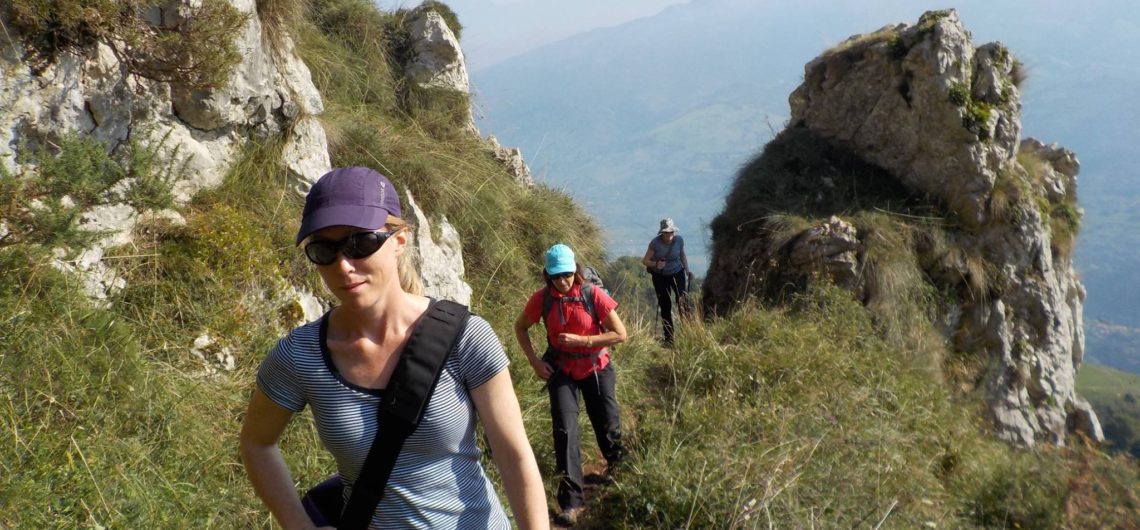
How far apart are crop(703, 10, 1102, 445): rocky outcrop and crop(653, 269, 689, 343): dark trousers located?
1.89 m

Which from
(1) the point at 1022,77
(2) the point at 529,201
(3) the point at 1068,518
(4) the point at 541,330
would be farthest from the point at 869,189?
(3) the point at 1068,518

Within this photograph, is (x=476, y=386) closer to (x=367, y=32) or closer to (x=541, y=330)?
(x=541, y=330)

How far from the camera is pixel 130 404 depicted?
407 cm

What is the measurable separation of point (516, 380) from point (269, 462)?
4.84m

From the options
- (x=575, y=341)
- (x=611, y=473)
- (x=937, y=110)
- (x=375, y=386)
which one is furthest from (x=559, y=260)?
(x=937, y=110)

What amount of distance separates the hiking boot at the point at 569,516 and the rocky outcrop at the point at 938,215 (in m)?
7.46

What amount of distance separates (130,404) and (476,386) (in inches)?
126

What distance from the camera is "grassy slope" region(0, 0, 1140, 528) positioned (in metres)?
3.63

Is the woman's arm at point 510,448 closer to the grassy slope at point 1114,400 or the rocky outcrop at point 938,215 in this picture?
the rocky outcrop at point 938,215

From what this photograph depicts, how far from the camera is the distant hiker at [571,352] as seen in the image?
491 centimetres

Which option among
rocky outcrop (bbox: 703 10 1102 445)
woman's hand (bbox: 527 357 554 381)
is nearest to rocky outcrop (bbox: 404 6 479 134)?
rocky outcrop (bbox: 703 10 1102 445)

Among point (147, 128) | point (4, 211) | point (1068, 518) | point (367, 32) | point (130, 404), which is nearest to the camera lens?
point (130, 404)

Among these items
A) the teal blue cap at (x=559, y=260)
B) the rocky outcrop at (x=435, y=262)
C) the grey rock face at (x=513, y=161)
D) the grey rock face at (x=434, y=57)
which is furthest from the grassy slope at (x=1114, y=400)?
the teal blue cap at (x=559, y=260)

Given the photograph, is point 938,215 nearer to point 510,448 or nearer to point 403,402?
point 510,448
